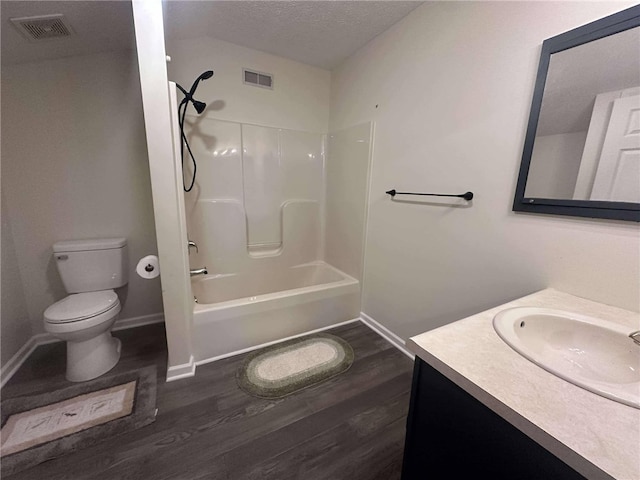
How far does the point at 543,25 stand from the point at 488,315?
1.25 metres

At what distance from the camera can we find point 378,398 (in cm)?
149

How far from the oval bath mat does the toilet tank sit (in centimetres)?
118

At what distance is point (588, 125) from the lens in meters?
0.97

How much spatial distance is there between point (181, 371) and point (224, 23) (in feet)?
7.85

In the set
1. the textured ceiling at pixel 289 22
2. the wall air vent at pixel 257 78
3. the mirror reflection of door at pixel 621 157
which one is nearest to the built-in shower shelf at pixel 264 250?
the wall air vent at pixel 257 78

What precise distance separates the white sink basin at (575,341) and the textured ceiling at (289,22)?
1879mm

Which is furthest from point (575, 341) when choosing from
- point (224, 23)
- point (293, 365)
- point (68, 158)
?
point (68, 158)

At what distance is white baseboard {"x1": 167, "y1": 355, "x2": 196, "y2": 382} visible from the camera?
5.16 feet

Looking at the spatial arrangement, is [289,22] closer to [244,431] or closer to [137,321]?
[244,431]

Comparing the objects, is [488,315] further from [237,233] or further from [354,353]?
[237,233]

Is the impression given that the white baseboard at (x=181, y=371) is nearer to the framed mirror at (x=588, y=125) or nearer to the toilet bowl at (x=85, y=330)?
the toilet bowl at (x=85, y=330)

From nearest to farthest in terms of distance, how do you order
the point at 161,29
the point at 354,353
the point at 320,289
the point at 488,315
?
1. the point at 488,315
2. the point at 161,29
3. the point at 354,353
4. the point at 320,289

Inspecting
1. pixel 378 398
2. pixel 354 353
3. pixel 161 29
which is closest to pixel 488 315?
pixel 378 398

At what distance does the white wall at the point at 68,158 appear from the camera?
1.64 meters
